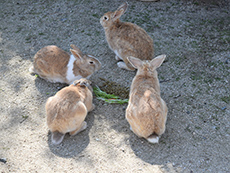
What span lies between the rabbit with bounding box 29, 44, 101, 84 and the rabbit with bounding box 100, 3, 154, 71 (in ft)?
1.69

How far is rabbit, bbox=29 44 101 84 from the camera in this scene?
15.3 ft

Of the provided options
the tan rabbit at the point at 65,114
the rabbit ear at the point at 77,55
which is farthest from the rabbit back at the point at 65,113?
the rabbit ear at the point at 77,55

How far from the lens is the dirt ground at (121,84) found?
3.64 metres

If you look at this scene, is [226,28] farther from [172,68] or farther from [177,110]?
[177,110]

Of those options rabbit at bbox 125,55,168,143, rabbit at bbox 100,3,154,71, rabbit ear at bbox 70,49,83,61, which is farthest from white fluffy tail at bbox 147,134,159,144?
rabbit ear at bbox 70,49,83,61

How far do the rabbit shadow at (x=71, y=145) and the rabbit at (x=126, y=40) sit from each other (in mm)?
1550

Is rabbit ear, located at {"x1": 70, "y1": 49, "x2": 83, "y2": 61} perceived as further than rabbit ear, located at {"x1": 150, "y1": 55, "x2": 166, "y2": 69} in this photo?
Yes

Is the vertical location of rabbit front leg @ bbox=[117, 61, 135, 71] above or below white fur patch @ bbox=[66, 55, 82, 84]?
below

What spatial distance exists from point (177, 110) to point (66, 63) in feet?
6.34

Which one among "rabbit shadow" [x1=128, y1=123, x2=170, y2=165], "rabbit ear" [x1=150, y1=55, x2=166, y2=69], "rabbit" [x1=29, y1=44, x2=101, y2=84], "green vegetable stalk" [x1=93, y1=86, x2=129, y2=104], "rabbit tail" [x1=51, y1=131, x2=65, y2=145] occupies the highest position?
"rabbit ear" [x1=150, y1=55, x2=166, y2=69]

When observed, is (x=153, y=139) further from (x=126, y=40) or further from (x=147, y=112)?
(x=126, y=40)

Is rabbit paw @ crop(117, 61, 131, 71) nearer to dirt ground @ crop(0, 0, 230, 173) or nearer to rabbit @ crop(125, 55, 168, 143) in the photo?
dirt ground @ crop(0, 0, 230, 173)

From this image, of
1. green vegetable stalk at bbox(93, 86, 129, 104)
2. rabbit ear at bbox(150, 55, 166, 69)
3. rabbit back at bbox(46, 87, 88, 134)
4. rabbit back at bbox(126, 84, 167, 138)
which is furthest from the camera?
green vegetable stalk at bbox(93, 86, 129, 104)

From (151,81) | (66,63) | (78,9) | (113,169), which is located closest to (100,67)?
(66,63)
